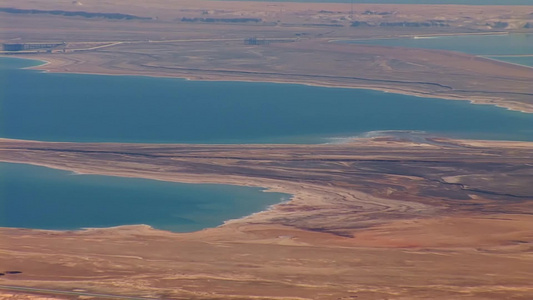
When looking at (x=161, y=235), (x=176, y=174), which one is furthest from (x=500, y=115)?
(x=161, y=235)

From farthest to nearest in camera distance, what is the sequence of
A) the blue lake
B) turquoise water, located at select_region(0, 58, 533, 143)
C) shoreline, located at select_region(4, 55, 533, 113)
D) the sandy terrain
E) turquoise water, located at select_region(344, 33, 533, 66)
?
turquoise water, located at select_region(344, 33, 533, 66) → the sandy terrain → shoreline, located at select_region(4, 55, 533, 113) → turquoise water, located at select_region(0, 58, 533, 143) → the blue lake

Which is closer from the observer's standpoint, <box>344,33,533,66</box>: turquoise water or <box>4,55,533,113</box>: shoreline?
<box>4,55,533,113</box>: shoreline

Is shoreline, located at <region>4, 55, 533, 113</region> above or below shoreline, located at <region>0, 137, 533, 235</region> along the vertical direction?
below

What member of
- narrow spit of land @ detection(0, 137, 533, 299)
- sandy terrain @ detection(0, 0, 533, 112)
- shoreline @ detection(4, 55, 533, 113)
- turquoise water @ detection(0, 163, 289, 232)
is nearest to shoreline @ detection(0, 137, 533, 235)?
narrow spit of land @ detection(0, 137, 533, 299)

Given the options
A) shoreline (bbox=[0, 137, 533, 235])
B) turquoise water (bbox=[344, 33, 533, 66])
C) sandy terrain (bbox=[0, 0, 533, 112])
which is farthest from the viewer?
turquoise water (bbox=[344, 33, 533, 66])

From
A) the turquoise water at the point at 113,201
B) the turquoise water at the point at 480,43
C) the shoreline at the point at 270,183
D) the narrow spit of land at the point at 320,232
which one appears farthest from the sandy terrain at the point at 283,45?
the turquoise water at the point at 113,201

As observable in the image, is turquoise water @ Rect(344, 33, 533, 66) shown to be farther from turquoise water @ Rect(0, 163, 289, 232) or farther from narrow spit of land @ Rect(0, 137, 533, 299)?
turquoise water @ Rect(0, 163, 289, 232)

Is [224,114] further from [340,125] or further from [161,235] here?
[161,235]
